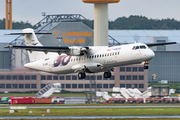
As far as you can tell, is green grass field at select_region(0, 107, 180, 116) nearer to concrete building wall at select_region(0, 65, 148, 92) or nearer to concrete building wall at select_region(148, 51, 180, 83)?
concrete building wall at select_region(0, 65, 148, 92)

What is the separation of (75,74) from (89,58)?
4781 centimetres

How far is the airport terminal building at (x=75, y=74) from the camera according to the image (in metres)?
90.8

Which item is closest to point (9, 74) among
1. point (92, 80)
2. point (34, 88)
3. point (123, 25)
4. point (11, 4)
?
point (34, 88)

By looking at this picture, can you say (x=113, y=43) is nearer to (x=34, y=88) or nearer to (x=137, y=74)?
(x=137, y=74)

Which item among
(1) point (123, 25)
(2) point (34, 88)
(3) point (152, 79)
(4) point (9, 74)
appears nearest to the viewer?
(4) point (9, 74)

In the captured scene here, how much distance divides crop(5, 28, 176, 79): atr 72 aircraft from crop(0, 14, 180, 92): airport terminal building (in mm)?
31371

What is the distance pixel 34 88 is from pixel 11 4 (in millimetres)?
43846

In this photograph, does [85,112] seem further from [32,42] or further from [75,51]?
[75,51]

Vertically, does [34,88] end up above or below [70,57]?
below

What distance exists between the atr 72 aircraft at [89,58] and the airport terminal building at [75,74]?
31371mm

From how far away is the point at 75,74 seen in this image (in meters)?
96.9

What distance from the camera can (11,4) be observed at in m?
129

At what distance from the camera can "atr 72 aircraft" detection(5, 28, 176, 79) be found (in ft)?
148

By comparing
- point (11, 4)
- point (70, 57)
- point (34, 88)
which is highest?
point (11, 4)
